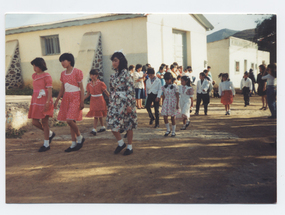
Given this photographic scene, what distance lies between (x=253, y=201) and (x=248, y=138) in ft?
8.78

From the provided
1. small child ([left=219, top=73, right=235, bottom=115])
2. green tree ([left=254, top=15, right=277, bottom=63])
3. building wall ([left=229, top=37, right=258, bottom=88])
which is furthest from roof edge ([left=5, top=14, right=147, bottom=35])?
building wall ([left=229, top=37, right=258, bottom=88])

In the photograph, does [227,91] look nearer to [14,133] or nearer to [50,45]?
[14,133]

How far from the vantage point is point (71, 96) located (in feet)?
15.6

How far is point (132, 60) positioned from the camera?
1143 centimetres

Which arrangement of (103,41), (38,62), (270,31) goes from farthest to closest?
(103,41), (270,31), (38,62)

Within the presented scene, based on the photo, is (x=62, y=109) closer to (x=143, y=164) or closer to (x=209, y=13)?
(x=143, y=164)

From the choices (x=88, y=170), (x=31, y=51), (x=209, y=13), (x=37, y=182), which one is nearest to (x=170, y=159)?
(x=88, y=170)

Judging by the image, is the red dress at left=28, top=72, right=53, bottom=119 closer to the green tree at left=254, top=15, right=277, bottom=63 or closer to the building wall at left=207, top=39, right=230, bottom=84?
the green tree at left=254, top=15, right=277, bottom=63

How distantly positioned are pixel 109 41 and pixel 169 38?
2.88 m

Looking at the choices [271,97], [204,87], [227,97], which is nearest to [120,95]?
[271,97]

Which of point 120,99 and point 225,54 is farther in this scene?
point 225,54

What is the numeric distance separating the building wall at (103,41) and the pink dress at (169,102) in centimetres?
531

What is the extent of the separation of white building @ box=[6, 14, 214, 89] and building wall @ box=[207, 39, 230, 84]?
11.6 feet

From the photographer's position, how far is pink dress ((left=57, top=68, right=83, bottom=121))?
15.5 ft
